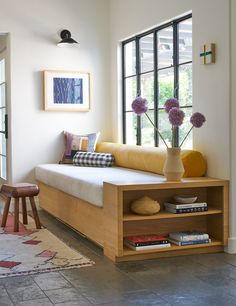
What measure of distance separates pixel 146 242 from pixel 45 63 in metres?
3.18

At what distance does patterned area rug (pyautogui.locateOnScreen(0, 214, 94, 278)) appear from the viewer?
145 inches

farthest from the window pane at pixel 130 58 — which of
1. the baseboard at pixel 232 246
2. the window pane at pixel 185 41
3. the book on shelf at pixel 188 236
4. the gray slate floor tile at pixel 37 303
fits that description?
the gray slate floor tile at pixel 37 303

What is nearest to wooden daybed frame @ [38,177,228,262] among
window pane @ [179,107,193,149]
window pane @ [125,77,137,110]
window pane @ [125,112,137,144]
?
window pane @ [179,107,193,149]

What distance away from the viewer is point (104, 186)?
159 inches

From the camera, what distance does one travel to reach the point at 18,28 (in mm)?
6191

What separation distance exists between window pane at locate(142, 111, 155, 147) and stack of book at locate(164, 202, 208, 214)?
1.70 m

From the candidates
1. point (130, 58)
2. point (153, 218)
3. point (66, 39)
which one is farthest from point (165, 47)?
point (153, 218)

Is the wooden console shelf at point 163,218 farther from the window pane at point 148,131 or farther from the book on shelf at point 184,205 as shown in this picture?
the window pane at point 148,131

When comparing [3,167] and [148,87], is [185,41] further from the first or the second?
[3,167]

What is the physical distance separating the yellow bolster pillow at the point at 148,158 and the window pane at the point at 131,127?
0.95 feet

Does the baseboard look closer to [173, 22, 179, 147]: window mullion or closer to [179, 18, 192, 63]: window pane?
[173, 22, 179, 147]: window mullion

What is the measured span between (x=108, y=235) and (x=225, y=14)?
1943 mm

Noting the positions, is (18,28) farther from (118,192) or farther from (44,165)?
(118,192)

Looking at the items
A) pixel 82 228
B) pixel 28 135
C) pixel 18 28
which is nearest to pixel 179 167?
pixel 82 228
